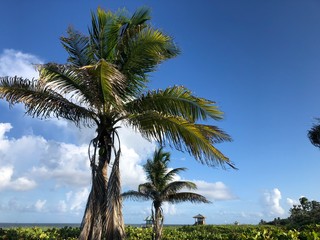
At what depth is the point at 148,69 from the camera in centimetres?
966

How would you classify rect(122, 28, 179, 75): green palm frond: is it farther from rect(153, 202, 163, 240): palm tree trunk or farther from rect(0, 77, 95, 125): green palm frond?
rect(153, 202, 163, 240): palm tree trunk

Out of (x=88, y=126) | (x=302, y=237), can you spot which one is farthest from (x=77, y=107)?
(x=302, y=237)

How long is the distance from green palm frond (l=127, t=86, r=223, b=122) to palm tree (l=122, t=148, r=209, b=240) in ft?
49.1

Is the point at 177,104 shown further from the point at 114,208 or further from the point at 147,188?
the point at 147,188

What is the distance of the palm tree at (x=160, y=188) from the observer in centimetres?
Result: 2367

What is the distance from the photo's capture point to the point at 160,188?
24.2m

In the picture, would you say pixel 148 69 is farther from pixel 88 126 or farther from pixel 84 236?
pixel 84 236

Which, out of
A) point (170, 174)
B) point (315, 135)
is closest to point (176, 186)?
point (170, 174)

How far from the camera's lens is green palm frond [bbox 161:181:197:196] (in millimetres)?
23484

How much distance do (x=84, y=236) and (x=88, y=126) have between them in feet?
9.47

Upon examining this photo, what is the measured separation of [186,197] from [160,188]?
1.91 m

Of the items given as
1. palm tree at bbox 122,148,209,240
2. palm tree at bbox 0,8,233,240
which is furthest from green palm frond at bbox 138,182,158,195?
palm tree at bbox 0,8,233,240

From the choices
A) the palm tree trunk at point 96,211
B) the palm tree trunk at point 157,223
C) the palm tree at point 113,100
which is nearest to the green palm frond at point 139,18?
the palm tree at point 113,100

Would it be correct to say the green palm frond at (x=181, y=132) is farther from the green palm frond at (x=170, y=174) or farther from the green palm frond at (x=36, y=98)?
the green palm frond at (x=170, y=174)
